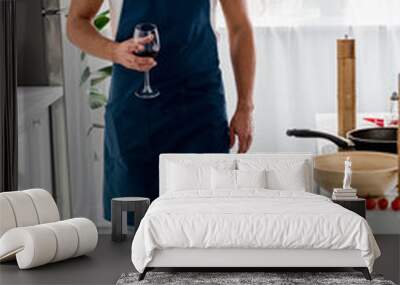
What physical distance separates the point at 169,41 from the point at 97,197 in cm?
148

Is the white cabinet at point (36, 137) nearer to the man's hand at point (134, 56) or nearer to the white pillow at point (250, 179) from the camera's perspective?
the man's hand at point (134, 56)

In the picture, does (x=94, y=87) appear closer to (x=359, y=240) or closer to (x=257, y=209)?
(x=257, y=209)

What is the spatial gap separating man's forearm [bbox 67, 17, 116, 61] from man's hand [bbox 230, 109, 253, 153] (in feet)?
3.74

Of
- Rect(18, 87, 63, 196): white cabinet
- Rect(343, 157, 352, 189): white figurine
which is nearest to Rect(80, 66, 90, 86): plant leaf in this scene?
Rect(18, 87, 63, 196): white cabinet

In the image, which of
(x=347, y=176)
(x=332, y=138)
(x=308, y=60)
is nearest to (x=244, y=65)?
(x=308, y=60)

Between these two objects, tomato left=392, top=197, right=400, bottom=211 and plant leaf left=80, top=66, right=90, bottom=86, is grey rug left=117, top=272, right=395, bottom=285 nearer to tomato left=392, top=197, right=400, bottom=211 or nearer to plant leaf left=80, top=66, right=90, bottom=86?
tomato left=392, top=197, right=400, bottom=211

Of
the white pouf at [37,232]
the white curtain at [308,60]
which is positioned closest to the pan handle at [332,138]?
the white curtain at [308,60]

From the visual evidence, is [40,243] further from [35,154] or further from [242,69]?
[242,69]

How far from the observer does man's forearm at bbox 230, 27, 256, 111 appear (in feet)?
24.8

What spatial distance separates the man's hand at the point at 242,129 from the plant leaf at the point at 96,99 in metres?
1.09

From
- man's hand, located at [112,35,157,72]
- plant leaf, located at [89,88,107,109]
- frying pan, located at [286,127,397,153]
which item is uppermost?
man's hand, located at [112,35,157,72]

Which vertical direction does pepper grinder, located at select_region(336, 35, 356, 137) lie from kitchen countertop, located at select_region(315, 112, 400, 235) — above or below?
above

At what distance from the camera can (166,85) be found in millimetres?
7391

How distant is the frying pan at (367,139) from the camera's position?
733 cm
